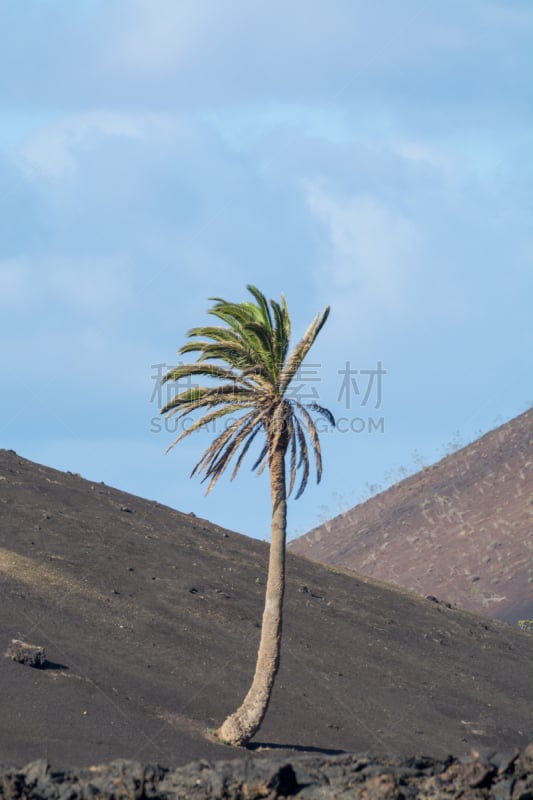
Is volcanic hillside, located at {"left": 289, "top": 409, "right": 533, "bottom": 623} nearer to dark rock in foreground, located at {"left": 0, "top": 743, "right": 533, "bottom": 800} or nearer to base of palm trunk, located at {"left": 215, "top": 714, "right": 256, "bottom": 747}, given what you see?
base of palm trunk, located at {"left": 215, "top": 714, "right": 256, "bottom": 747}

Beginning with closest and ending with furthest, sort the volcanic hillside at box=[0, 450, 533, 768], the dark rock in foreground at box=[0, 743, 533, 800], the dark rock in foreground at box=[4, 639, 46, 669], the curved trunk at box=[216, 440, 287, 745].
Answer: the dark rock in foreground at box=[0, 743, 533, 800]
the curved trunk at box=[216, 440, 287, 745]
the volcanic hillside at box=[0, 450, 533, 768]
the dark rock in foreground at box=[4, 639, 46, 669]

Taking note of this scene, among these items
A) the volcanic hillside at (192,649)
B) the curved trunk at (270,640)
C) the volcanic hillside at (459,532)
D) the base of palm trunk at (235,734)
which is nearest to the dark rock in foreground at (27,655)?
the volcanic hillside at (192,649)

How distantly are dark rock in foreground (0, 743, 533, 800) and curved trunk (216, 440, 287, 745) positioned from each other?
26.8ft

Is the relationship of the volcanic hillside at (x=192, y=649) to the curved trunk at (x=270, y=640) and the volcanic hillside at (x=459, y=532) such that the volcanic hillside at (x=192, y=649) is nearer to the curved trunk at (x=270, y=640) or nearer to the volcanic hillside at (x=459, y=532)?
the curved trunk at (x=270, y=640)

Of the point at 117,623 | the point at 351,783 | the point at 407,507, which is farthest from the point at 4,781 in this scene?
the point at 407,507

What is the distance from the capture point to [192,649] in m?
34.5

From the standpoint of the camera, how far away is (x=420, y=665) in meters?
41.4

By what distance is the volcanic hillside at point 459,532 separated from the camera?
3214 inches

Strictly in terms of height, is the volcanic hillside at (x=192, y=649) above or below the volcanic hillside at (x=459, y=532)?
below

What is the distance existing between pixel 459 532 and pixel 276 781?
78693mm

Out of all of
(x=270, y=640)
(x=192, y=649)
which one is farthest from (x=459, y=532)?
(x=270, y=640)

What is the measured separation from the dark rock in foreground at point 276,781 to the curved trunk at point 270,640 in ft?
26.8

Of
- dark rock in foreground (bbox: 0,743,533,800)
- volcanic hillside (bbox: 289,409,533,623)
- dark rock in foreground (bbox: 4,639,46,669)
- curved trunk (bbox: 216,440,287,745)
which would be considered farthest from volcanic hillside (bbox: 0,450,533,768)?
volcanic hillside (bbox: 289,409,533,623)

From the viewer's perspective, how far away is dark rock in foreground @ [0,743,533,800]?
56.5 ft
